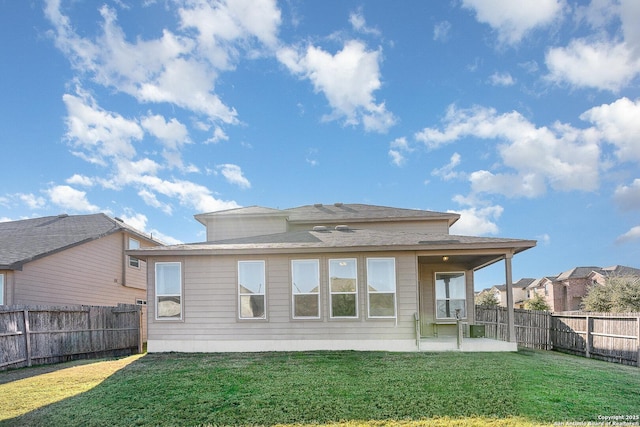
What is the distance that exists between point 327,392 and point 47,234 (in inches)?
602

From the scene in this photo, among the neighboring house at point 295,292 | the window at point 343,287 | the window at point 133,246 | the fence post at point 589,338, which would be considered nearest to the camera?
the neighboring house at point 295,292

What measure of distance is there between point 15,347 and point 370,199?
1401 cm

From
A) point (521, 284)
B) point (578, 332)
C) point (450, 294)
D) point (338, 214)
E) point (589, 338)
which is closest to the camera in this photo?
point (589, 338)

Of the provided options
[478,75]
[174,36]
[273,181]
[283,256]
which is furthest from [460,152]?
[174,36]

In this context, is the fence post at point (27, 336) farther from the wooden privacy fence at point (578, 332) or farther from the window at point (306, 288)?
the wooden privacy fence at point (578, 332)

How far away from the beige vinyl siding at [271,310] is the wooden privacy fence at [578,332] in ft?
14.8

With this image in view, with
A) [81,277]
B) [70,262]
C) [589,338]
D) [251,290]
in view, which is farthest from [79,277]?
[589,338]

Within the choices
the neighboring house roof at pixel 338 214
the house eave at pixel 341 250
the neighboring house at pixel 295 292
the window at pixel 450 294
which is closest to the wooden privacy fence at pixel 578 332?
the window at pixel 450 294

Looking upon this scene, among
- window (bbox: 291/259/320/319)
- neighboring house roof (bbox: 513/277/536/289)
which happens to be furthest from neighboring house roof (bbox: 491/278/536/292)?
window (bbox: 291/259/320/319)

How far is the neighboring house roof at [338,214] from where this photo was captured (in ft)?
53.0

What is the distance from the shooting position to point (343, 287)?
1109 centimetres

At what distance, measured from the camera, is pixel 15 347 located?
10758 mm

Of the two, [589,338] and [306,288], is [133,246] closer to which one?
[306,288]

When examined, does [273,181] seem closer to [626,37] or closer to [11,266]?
[11,266]
